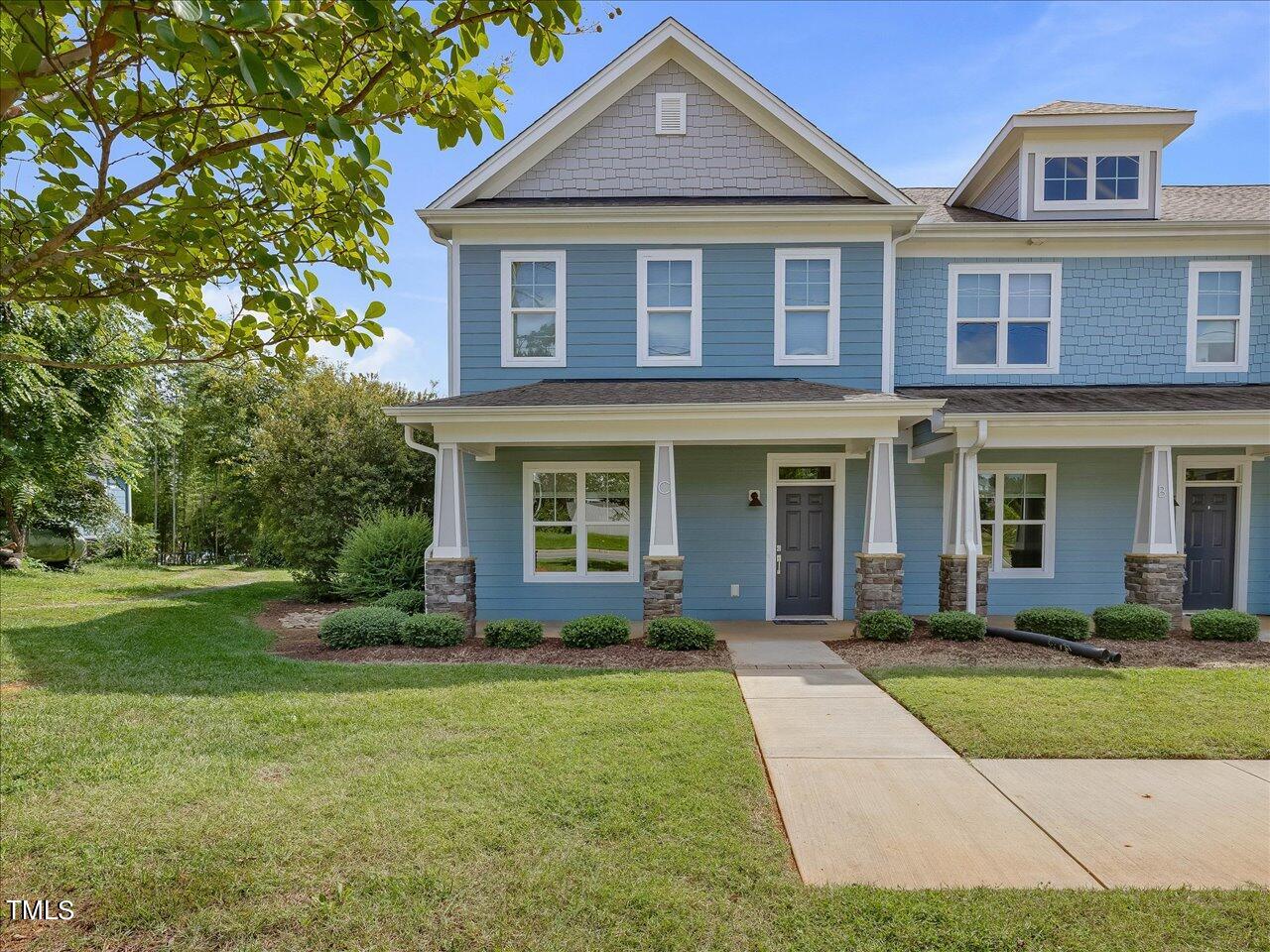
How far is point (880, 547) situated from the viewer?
8766mm

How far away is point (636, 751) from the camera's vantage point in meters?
4.59

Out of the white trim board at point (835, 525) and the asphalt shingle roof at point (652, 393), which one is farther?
the white trim board at point (835, 525)

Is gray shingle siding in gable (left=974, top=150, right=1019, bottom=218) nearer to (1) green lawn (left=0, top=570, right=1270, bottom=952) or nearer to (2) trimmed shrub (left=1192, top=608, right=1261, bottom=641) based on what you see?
(2) trimmed shrub (left=1192, top=608, right=1261, bottom=641)

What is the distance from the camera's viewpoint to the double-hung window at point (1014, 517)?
10406 mm

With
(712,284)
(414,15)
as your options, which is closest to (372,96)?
(414,15)

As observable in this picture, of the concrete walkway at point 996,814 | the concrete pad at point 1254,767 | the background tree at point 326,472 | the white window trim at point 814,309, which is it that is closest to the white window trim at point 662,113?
the white window trim at point 814,309

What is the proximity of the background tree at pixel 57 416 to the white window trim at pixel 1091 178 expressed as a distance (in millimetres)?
16837

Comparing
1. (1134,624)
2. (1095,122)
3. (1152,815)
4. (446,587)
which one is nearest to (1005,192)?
(1095,122)

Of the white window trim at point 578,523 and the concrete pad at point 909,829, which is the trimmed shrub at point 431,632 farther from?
the concrete pad at point 909,829

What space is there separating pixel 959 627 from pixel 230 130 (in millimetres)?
8672

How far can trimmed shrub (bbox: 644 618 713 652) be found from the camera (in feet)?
26.0

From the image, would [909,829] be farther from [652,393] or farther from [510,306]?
[510,306]

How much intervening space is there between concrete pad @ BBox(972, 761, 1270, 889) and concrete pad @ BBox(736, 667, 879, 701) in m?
1.85

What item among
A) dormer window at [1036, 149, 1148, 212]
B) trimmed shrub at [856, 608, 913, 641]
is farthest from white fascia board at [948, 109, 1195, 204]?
trimmed shrub at [856, 608, 913, 641]
